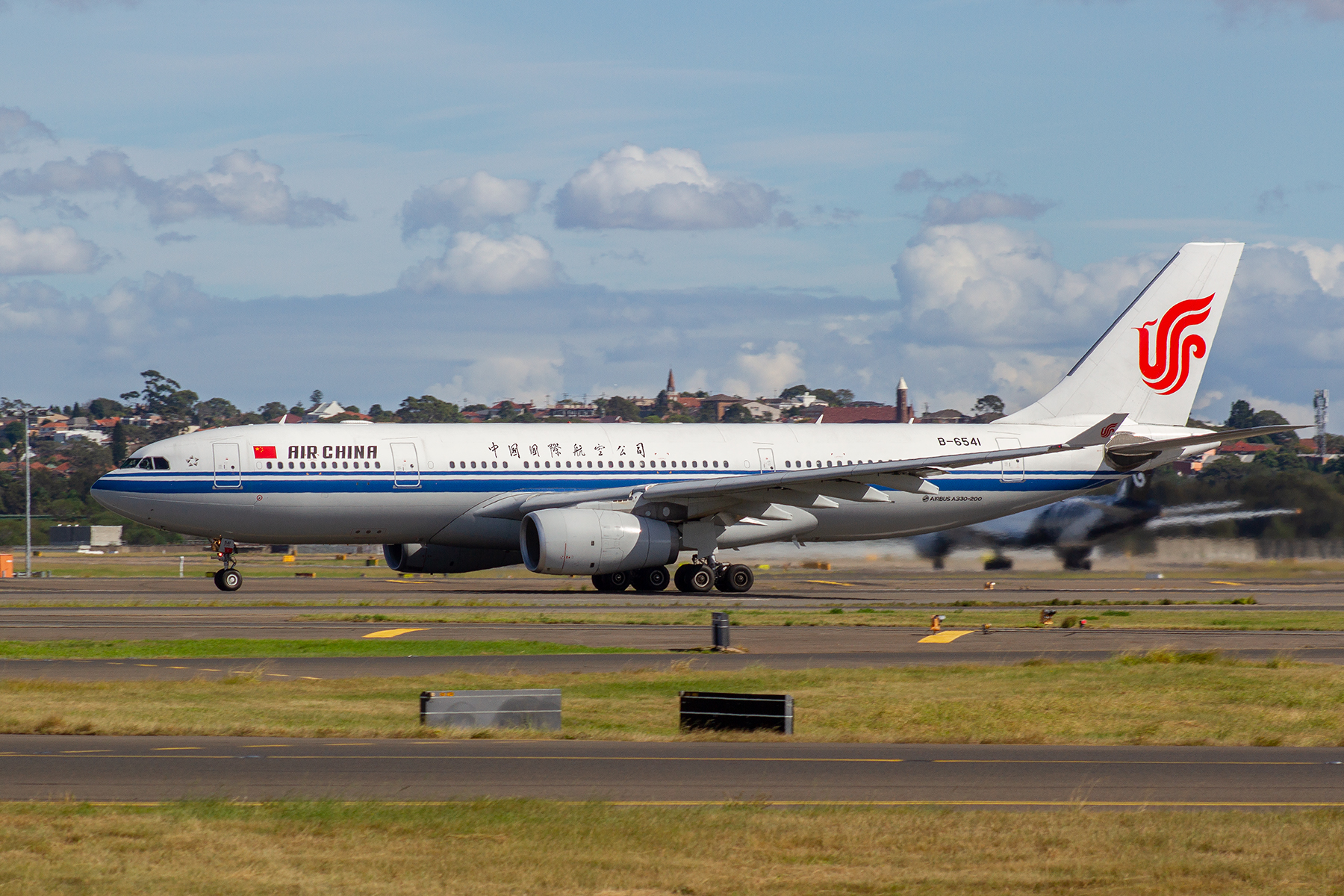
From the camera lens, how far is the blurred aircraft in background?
49625 millimetres

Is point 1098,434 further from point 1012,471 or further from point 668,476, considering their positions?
point 668,476

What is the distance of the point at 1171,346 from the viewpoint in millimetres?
49125

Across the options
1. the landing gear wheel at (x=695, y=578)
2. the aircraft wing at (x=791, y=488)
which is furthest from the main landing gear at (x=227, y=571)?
the landing gear wheel at (x=695, y=578)

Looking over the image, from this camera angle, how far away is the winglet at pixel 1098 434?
41281 mm

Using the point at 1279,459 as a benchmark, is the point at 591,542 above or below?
below

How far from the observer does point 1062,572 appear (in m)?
53.7

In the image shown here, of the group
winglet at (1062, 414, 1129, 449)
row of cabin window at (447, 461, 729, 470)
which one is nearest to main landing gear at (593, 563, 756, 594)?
row of cabin window at (447, 461, 729, 470)

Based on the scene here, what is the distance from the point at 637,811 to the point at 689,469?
3231 centimetres

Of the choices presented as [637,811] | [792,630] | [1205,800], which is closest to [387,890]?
[637,811]

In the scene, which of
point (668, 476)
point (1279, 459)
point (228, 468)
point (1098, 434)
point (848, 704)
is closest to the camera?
point (848, 704)

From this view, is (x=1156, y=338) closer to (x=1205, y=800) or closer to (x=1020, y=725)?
(x=1020, y=725)

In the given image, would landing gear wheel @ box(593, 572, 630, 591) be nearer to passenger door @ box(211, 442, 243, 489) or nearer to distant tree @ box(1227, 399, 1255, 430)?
passenger door @ box(211, 442, 243, 489)

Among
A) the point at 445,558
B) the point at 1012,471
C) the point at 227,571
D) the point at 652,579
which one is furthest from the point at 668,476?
the point at 227,571

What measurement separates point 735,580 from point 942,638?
47.3ft
